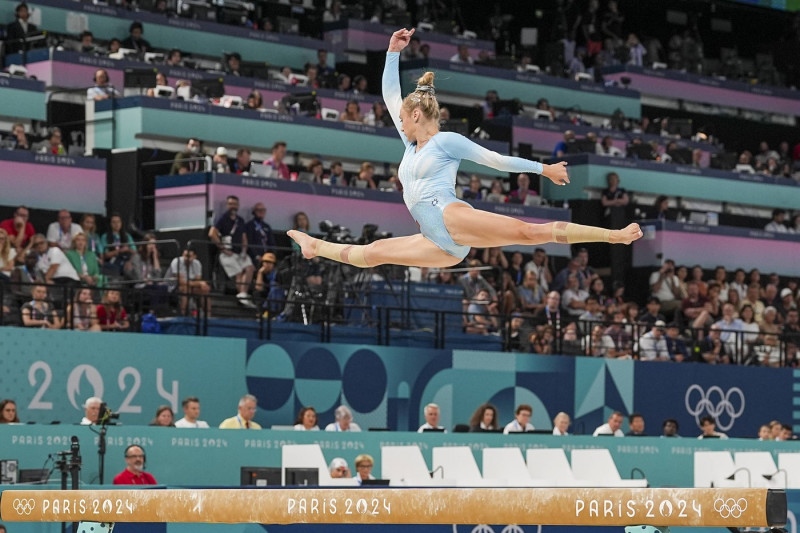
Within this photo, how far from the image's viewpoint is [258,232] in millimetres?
17766

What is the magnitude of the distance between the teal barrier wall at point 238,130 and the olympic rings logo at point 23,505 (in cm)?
1156

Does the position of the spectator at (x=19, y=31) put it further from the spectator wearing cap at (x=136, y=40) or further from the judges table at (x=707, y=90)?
the judges table at (x=707, y=90)

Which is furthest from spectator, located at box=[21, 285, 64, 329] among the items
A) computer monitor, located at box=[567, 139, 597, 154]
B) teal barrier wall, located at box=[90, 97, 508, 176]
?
computer monitor, located at box=[567, 139, 597, 154]

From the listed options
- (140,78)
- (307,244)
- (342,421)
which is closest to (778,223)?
(140,78)

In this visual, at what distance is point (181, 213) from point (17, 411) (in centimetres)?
489

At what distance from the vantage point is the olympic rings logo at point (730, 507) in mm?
Answer: 6566

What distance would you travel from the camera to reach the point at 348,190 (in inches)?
777

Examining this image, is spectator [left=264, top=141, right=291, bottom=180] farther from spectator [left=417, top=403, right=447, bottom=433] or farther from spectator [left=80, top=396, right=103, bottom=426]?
spectator [left=80, top=396, right=103, bottom=426]

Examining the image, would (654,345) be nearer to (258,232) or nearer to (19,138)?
(258,232)

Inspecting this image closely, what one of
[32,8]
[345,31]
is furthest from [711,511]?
[345,31]

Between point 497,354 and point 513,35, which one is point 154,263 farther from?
point 513,35

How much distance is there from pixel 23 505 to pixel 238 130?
12750 millimetres

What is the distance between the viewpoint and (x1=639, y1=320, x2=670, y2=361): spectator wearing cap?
1905 centimetres

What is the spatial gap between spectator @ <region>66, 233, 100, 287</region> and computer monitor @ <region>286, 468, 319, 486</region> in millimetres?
4130
